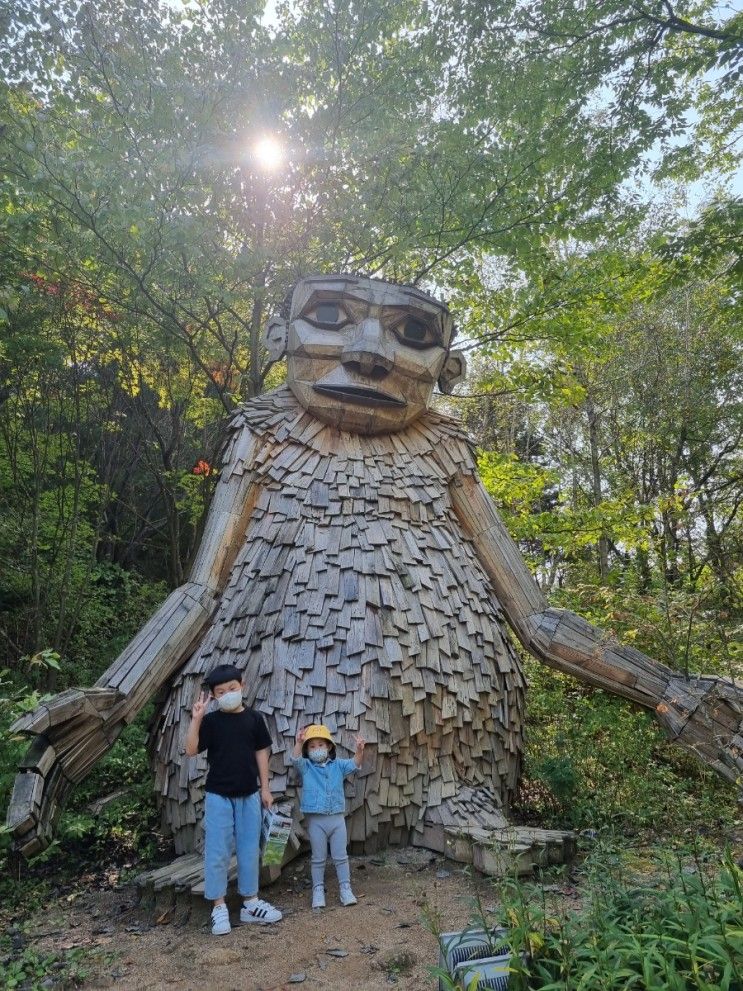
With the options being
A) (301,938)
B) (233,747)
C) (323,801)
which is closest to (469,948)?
(301,938)

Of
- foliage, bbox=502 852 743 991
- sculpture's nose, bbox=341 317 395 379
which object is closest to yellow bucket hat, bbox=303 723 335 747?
foliage, bbox=502 852 743 991

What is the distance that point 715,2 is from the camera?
5195 millimetres

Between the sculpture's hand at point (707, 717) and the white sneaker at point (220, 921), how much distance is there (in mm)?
2007

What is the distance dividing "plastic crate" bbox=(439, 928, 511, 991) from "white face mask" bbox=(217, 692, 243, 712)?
1.10 m

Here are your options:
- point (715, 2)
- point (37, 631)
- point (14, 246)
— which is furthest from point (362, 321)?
point (37, 631)

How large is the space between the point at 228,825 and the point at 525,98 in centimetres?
564

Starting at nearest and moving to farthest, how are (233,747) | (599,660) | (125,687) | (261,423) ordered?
(233,747) < (125,687) < (599,660) < (261,423)

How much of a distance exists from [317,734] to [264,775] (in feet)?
0.84

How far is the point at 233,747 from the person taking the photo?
8.55 ft

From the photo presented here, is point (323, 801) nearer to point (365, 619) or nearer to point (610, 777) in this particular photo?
point (365, 619)

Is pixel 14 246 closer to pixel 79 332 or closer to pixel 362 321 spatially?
pixel 79 332

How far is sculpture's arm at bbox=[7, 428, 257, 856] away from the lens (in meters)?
2.49

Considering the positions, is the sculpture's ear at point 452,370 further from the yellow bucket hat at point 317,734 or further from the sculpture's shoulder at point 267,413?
the yellow bucket hat at point 317,734

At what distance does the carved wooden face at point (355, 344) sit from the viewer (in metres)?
3.52
